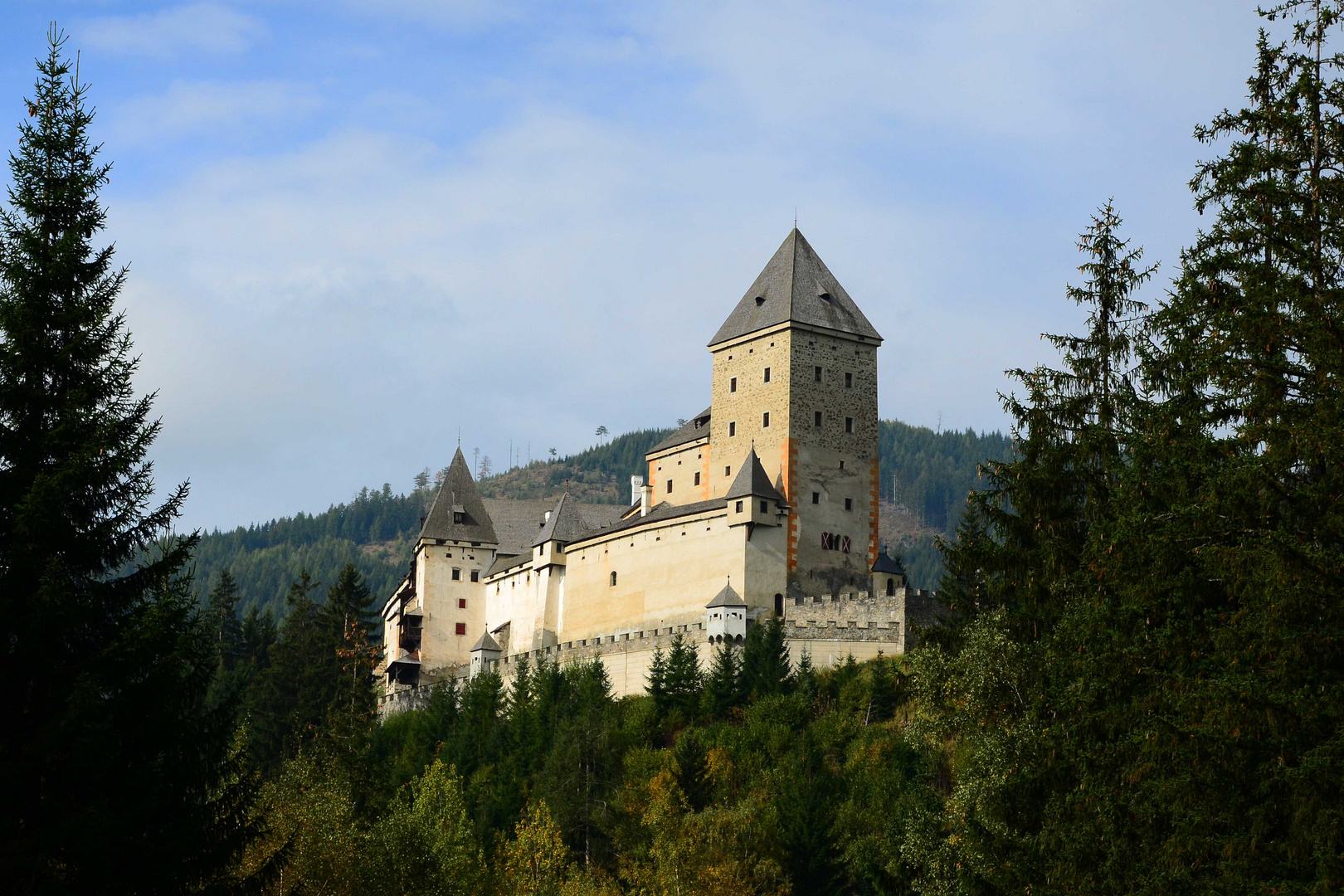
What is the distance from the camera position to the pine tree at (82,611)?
56.9ft

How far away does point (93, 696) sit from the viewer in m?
17.7

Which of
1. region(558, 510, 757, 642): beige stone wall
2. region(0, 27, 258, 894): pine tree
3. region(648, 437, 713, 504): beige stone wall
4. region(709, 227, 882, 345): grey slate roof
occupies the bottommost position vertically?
region(0, 27, 258, 894): pine tree

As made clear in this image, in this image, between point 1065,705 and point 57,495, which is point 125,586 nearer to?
point 57,495

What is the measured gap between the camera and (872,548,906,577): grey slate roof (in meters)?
62.6

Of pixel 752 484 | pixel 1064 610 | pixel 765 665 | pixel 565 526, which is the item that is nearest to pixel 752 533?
pixel 752 484

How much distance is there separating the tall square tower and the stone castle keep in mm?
68

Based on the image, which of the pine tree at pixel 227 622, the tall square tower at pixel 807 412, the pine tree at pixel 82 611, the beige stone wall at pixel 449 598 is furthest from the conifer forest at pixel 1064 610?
the pine tree at pixel 227 622

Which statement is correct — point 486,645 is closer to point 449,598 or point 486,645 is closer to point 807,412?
point 449,598

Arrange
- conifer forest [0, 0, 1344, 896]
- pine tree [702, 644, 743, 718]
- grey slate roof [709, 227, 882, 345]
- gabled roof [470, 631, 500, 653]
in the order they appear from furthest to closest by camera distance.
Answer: gabled roof [470, 631, 500, 653], grey slate roof [709, 227, 882, 345], pine tree [702, 644, 743, 718], conifer forest [0, 0, 1344, 896]

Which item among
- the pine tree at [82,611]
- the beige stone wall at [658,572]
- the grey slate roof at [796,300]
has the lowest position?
the pine tree at [82,611]

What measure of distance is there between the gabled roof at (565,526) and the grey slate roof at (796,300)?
10.4 metres

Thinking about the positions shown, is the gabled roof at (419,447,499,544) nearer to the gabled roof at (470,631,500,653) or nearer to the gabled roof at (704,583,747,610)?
the gabled roof at (470,631,500,653)

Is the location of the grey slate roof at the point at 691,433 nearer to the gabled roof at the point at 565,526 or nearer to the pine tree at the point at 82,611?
the gabled roof at the point at 565,526

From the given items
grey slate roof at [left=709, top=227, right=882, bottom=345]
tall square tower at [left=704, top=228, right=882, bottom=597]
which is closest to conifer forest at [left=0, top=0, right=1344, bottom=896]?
tall square tower at [left=704, top=228, right=882, bottom=597]
